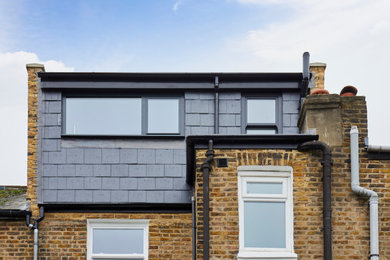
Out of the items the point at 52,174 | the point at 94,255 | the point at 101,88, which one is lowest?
the point at 94,255

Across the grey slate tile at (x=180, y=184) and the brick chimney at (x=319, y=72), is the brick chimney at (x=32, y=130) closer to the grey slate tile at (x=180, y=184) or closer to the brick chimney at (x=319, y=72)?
the grey slate tile at (x=180, y=184)

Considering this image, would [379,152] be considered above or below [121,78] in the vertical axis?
below

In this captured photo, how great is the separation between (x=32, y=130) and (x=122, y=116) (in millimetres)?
2066

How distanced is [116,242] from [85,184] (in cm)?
147

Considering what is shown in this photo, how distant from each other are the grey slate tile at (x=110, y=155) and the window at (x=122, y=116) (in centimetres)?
54

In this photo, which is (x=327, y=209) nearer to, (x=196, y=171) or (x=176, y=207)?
(x=196, y=171)

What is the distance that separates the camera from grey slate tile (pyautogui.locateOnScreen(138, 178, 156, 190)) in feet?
41.3

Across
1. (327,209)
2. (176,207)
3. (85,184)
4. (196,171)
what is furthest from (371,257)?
(85,184)

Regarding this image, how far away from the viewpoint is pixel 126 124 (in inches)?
523

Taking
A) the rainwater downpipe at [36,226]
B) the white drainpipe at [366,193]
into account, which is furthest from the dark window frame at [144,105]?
the white drainpipe at [366,193]

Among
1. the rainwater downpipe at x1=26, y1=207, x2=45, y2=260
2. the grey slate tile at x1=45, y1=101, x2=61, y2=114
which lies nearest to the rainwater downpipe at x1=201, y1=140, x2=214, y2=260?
the rainwater downpipe at x1=26, y1=207, x2=45, y2=260

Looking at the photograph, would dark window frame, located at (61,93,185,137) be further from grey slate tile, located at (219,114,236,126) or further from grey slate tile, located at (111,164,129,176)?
grey slate tile, located at (219,114,236,126)

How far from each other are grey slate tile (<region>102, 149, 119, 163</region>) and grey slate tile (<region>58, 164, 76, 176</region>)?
71 cm

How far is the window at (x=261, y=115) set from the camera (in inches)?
524
